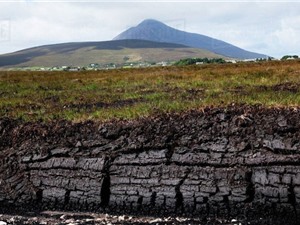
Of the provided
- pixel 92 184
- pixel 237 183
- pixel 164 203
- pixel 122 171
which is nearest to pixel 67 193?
pixel 92 184

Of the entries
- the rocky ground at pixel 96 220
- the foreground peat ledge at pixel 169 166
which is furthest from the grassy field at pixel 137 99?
the rocky ground at pixel 96 220

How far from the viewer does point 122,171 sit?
47.0 feet

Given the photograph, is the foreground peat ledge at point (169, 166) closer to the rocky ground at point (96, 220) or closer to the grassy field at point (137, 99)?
the rocky ground at point (96, 220)

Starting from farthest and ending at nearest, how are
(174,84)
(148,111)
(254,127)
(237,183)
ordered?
(174,84)
(148,111)
(254,127)
(237,183)

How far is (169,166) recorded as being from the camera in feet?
46.1

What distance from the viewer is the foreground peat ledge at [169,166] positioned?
42.9ft

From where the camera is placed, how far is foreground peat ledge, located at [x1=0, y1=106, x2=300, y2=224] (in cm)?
1309

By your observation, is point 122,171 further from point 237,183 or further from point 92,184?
point 237,183

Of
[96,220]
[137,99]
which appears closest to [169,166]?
[96,220]

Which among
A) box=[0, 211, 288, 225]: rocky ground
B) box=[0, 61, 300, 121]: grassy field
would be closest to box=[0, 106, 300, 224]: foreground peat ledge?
box=[0, 211, 288, 225]: rocky ground

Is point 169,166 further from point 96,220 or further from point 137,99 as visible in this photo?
point 137,99

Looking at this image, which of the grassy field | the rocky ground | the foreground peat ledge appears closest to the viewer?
the rocky ground

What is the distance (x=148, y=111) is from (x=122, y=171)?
115 inches

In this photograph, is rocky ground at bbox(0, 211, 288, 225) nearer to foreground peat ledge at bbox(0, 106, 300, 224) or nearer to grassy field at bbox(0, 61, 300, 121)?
foreground peat ledge at bbox(0, 106, 300, 224)
